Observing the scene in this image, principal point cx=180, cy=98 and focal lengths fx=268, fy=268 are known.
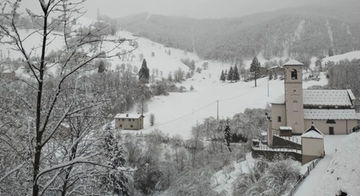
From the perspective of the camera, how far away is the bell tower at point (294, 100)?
2747 centimetres

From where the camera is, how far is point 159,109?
56.2 m

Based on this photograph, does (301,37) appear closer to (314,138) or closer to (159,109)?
(159,109)

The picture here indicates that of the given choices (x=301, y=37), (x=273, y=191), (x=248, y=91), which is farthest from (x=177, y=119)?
(x=301, y=37)

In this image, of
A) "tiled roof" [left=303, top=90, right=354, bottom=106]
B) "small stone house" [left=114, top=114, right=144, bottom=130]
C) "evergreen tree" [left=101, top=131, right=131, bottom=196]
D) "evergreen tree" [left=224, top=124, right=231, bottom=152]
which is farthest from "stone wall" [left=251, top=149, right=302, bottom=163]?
"small stone house" [left=114, top=114, right=144, bottom=130]

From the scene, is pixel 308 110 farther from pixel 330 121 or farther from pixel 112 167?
pixel 112 167

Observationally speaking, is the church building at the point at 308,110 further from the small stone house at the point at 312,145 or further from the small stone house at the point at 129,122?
the small stone house at the point at 129,122

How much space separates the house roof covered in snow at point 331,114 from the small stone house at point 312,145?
6.71 m

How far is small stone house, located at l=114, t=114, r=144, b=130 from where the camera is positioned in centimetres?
4422

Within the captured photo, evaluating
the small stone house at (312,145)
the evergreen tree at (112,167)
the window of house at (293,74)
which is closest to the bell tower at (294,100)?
the window of house at (293,74)

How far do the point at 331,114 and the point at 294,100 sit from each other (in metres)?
3.89

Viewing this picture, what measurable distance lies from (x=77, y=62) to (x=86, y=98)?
615 mm

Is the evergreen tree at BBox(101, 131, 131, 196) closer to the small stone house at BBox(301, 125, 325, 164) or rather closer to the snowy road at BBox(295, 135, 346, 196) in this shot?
the snowy road at BBox(295, 135, 346, 196)

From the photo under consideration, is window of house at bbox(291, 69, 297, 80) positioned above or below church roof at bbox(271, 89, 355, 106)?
above

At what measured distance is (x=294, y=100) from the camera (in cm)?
2780
